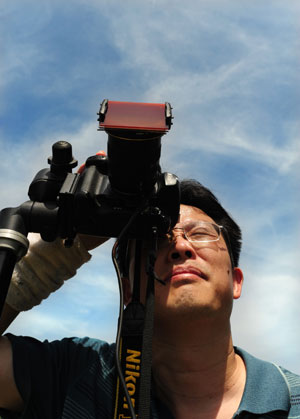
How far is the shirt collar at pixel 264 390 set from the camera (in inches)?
77.7

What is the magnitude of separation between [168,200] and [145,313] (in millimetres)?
467

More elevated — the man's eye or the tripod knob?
the man's eye

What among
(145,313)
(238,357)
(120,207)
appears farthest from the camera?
(238,357)

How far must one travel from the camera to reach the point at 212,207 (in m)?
2.94

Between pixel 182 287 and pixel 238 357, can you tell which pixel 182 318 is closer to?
pixel 182 287

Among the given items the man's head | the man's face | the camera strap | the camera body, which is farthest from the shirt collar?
the camera body

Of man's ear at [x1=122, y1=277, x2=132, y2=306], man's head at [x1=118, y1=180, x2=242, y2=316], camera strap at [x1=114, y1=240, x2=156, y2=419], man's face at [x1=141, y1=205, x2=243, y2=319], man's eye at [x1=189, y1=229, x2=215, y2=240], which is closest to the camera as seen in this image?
camera strap at [x1=114, y1=240, x2=156, y2=419]

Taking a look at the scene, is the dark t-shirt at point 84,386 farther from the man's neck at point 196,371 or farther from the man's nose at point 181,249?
the man's nose at point 181,249

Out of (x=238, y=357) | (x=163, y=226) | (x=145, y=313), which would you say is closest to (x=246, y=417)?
(x=238, y=357)

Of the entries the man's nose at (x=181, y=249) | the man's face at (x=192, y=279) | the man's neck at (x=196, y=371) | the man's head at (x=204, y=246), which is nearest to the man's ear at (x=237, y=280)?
the man's head at (x=204, y=246)

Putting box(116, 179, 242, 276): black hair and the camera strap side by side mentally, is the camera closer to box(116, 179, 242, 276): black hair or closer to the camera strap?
the camera strap

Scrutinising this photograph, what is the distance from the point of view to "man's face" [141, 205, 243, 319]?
216 centimetres

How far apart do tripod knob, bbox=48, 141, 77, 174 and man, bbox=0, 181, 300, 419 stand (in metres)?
0.59

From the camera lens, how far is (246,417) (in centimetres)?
197
